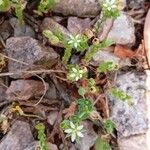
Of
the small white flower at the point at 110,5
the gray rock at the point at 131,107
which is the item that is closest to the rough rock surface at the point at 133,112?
the gray rock at the point at 131,107

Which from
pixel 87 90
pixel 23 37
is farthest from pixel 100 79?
pixel 23 37

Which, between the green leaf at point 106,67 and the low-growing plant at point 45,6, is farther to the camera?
the low-growing plant at point 45,6

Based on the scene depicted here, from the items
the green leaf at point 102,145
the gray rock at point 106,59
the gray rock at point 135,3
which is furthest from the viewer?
the gray rock at point 135,3

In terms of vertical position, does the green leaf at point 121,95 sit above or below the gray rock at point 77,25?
below

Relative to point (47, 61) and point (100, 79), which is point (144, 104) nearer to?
point (100, 79)

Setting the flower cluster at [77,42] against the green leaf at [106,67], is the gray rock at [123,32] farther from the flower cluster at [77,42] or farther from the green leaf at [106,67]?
the flower cluster at [77,42]

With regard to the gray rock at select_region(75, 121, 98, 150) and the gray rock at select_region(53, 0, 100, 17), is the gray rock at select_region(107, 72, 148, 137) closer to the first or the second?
the gray rock at select_region(75, 121, 98, 150)
